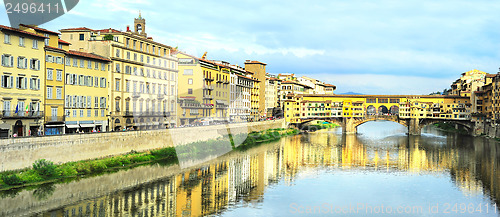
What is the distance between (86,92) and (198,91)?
24.8 meters

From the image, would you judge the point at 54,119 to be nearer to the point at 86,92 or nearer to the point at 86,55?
the point at 86,92

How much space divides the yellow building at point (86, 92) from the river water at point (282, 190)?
847cm

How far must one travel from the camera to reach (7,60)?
3522 centimetres

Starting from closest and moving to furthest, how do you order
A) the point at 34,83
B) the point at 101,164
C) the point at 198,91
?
the point at 101,164
the point at 34,83
the point at 198,91

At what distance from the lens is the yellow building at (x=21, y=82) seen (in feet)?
116

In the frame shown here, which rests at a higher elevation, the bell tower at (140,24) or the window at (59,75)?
the bell tower at (140,24)

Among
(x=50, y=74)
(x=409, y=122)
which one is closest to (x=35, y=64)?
(x=50, y=74)

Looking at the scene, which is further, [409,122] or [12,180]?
[409,122]

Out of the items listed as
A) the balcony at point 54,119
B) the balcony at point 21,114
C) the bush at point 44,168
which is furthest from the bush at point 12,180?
the balcony at point 54,119

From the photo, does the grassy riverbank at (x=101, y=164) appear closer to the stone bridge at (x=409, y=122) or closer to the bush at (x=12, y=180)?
the bush at (x=12, y=180)

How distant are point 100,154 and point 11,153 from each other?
9.08 meters

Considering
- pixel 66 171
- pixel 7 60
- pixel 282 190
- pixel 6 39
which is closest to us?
pixel 66 171

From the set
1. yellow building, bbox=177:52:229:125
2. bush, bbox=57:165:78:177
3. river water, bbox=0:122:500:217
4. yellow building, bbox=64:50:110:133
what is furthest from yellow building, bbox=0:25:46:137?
yellow building, bbox=177:52:229:125

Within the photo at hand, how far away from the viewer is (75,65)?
142 ft
